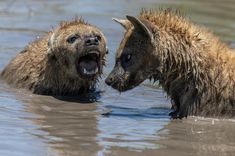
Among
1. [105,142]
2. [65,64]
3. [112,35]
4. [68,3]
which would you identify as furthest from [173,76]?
[68,3]

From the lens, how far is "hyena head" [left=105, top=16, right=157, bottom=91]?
9.23 metres

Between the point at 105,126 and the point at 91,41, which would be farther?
the point at 91,41

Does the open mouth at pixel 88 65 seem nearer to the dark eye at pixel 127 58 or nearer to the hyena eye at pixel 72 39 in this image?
the hyena eye at pixel 72 39

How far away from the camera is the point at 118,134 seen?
8367mm

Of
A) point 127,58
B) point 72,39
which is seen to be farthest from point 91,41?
point 127,58

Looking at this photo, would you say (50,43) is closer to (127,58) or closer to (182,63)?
(127,58)

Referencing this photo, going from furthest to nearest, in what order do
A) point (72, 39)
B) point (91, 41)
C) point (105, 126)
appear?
1. point (72, 39)
2. point (91, 41)
3. point (105, 126)

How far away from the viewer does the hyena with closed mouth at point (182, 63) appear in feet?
30.0

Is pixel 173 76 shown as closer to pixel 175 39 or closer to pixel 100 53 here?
pixel 175 39

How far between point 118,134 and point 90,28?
9.77 ft

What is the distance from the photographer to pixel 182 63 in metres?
9.18

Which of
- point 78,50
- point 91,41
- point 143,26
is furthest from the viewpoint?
point 78,50

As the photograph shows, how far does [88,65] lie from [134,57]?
5.97 feet

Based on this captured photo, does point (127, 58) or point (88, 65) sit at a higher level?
point (127, 58)
